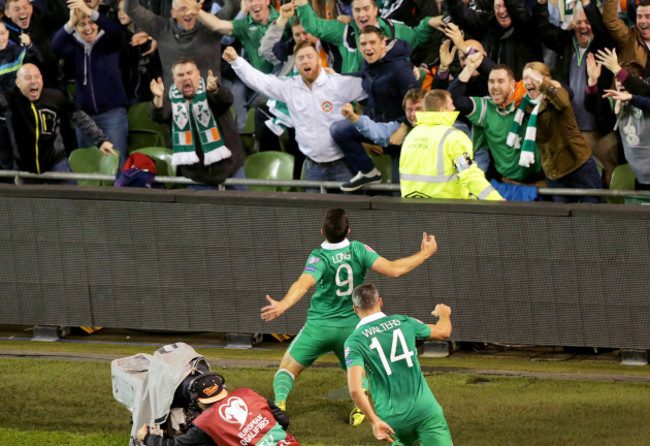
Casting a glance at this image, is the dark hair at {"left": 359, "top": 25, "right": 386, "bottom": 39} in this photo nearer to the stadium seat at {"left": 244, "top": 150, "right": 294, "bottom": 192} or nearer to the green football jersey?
the stadium seat at {"left": 244, "top": 150, "right": 294, "bottom": 192}

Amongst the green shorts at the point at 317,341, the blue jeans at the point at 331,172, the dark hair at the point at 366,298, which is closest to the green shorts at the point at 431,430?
the dark hair at the point at 366,298

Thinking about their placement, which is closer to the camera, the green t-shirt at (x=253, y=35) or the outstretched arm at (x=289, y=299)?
the outstretched arm at (x=289, y=299)

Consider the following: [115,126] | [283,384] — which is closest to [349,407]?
[283,384]

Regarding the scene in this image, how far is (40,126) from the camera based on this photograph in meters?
13.2

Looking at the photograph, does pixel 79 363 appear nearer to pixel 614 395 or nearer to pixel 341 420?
pixel 341 420

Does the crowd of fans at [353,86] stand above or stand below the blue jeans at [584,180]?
above

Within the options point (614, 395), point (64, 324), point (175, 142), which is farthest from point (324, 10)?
point (614, 395)

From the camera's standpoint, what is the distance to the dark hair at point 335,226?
897 cm

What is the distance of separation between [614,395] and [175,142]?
5.74m

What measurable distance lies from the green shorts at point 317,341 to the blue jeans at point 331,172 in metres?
3.22

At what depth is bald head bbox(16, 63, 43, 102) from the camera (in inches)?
516

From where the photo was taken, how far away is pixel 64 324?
12.4 m

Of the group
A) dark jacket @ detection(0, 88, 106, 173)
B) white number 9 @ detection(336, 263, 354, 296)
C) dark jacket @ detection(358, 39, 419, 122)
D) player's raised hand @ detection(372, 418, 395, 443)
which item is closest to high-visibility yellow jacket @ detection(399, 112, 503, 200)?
dark jacket @ detection(358, 39, 419, 122)

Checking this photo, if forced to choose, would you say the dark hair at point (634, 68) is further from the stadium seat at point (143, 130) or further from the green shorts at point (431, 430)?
the stadium seat at point (143, 130)
